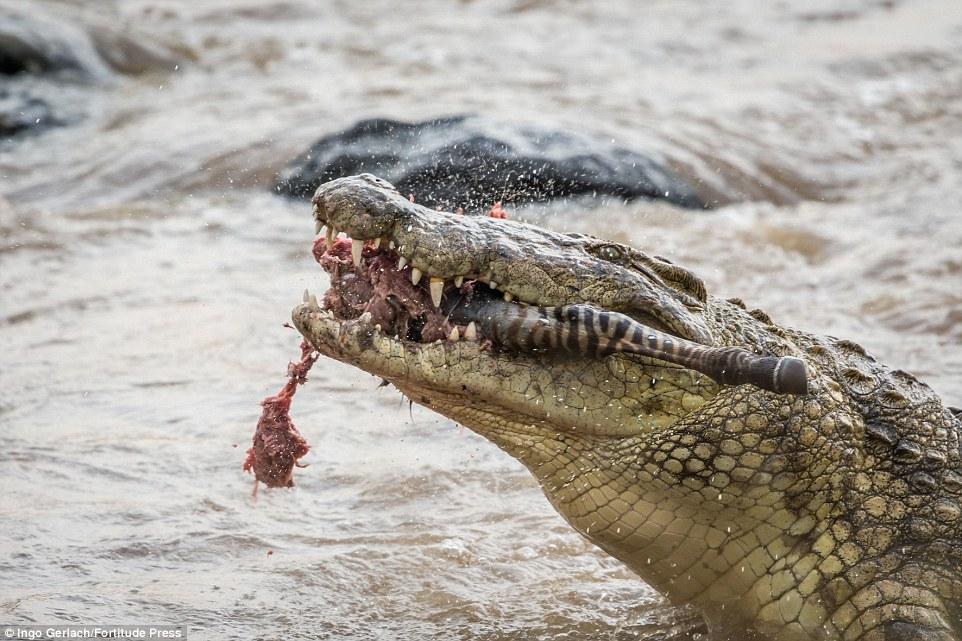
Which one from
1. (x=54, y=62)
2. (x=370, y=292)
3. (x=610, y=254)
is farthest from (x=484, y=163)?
(x=54, y=62)

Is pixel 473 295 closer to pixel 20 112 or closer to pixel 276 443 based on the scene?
pixel 276 443

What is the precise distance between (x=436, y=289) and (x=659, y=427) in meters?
0.74

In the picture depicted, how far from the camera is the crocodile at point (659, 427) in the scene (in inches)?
131

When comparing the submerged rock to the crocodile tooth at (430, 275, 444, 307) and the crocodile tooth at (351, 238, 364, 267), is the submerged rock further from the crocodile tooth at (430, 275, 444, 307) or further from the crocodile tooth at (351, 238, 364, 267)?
the crocodile tooth at (430, 275, 444, 307)

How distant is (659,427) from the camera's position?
3455 millimetres

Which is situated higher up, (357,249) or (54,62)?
(357,249)

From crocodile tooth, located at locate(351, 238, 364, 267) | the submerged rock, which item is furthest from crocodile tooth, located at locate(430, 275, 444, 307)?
the submerged rock

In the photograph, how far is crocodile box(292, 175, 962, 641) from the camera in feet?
11.0

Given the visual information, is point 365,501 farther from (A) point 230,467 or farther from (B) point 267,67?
(B) point 267,67

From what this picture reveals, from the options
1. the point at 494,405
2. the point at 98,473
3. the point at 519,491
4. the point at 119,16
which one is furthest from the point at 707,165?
the point at 119,16

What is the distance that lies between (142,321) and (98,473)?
80.3 inches

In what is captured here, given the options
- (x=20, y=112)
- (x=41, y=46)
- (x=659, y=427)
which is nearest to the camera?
(x=659, y=427)

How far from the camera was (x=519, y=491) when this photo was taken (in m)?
5.09

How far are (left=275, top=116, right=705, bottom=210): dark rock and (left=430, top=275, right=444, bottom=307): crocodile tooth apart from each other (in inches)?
211
